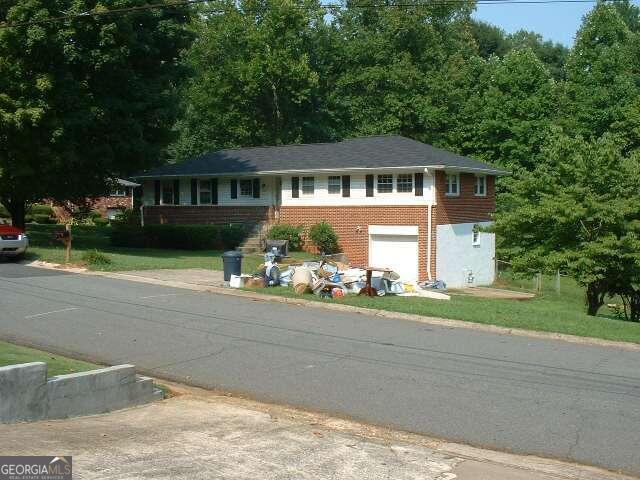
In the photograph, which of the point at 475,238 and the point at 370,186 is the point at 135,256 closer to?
the point at 370,186

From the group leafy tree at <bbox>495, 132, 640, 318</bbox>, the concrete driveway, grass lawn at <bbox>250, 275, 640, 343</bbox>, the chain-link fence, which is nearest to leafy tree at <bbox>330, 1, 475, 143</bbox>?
the chain-link fence

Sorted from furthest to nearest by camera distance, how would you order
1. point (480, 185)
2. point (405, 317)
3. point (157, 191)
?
1. point (157, 191)
2. point (480, 185)
3. point (405, 317)

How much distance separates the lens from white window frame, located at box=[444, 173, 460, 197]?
32625 mm

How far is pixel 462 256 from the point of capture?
33469 mm

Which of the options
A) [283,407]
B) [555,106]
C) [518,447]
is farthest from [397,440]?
[555,106]

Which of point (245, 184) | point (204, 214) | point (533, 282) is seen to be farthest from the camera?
point (204, 214)

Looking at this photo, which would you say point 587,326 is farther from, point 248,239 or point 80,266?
point 248,239

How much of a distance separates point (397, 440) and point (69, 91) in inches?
917

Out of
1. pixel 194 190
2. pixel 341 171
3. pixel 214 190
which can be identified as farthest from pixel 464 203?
pixel 194 190

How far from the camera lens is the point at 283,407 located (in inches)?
393

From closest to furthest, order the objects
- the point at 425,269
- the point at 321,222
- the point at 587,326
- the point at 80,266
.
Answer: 1. the point at 587,326
2. the point at 80,266
3. the point at 425,269
4. the point at 321,222

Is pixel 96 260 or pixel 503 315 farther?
pixel 96 260

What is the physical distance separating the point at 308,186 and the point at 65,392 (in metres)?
27.1

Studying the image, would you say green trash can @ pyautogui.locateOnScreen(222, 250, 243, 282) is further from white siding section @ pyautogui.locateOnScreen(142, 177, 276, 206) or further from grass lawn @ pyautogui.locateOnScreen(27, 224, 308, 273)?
white siding section @ pyautogui.locateOnScreen(142, 177, 276, 206)
